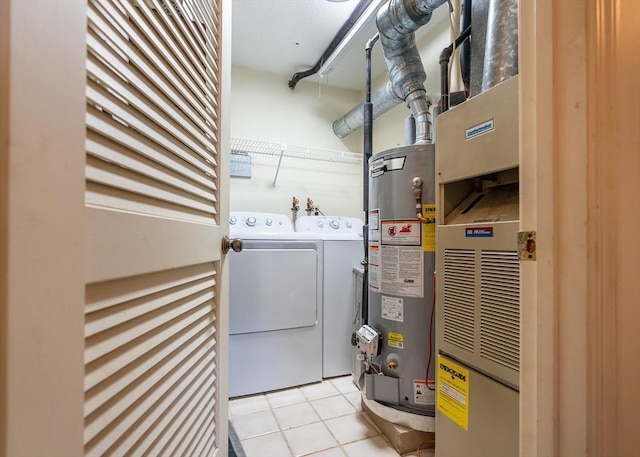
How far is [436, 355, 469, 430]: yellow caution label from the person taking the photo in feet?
3.23

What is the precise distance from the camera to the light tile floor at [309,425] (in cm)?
136

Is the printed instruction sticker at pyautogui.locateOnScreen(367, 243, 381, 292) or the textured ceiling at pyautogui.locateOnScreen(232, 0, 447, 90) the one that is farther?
the textured ceiling at pyautogui.locateOnScreen(232, 0, 447, 90)

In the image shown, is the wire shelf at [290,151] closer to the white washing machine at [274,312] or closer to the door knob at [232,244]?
the white washing machine at [274,312]

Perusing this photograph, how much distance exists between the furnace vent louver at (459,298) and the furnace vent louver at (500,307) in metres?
0.04

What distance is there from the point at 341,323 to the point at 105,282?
182cm

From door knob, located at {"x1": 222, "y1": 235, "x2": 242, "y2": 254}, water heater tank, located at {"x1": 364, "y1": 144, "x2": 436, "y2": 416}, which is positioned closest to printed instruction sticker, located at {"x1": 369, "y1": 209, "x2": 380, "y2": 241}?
Result: water heater tank, located at {"x1": 364, "y1": 144, "x2": 436, "y2": 416}

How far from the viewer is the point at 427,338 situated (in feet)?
4.36

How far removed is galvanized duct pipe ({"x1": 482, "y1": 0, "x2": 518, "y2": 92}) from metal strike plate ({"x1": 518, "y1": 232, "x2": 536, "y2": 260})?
26.6 inches

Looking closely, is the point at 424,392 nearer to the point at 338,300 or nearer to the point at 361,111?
the point at 338,300

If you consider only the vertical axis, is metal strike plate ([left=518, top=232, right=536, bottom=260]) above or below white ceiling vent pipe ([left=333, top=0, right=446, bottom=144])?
below

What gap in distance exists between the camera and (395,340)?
4.59 ft
